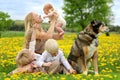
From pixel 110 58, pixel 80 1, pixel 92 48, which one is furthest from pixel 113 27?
pixel 92 48

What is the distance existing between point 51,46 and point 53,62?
531 mm

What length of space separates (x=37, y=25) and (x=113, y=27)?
51.8 meters

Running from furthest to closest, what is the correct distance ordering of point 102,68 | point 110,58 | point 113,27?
point 113,27
point 110,58
point 102,68

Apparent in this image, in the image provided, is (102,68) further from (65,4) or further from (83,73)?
(65,4)

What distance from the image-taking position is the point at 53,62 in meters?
11.1

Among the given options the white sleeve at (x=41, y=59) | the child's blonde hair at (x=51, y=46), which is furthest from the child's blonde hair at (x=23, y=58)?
the child's blonde hair at (x=51, y=46)

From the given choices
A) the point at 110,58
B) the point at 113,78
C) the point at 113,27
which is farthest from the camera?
the point at 113,27

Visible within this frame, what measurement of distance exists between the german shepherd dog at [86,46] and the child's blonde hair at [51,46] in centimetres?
95

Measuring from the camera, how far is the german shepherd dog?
11516 mm

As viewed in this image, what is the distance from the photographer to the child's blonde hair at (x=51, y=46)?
10851 mm

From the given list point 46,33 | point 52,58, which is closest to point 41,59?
point 52,58

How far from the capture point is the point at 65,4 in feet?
178

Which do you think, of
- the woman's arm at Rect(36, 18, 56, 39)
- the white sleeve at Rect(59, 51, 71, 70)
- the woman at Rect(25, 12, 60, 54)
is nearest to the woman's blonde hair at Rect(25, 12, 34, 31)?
the woman at Rect(25, 12, 60, 54)

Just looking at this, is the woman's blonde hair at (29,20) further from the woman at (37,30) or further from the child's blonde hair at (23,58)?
the child's blonde hair at (23,58)
